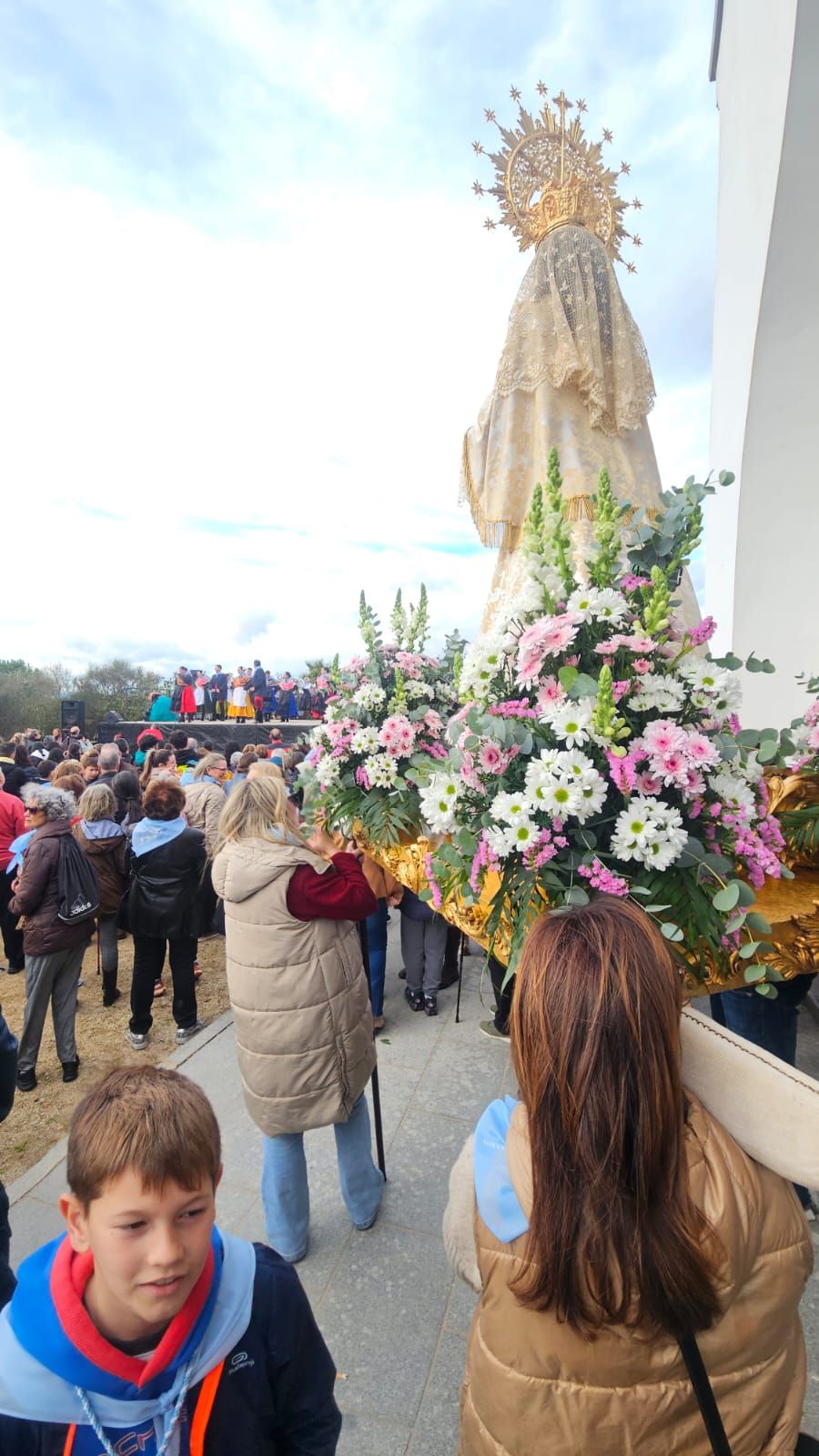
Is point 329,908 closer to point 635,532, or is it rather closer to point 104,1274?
point 104,1274

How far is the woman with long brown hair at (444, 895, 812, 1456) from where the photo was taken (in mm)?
958

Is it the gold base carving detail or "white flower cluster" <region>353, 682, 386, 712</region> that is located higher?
"white flower cluster" <region>353, 682, 386, 712</region>

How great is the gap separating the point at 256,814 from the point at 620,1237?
194cm

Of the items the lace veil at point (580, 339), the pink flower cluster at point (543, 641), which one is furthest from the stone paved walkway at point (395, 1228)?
the lace veil at point (580, 339)

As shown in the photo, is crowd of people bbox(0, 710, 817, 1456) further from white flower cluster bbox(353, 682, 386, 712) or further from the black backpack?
the black backpack

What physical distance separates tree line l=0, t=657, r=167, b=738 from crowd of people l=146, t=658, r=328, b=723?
13446mm

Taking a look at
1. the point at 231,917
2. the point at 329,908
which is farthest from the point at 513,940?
the point at 231,917

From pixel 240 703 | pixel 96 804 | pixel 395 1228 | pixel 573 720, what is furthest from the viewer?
pixel 240 703

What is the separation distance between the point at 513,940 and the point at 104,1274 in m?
1.09

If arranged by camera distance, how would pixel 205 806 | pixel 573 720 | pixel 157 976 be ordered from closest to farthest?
pixel 573 720
pixel 157 976
pixel 205 806

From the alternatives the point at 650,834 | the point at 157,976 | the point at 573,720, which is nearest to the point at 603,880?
the point at 650,834

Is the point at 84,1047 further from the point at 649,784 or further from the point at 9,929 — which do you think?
the point at 649,784

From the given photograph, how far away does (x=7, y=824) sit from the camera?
5758mm

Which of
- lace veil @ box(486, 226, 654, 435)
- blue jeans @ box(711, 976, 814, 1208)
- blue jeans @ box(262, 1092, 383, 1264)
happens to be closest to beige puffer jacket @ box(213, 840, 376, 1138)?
blue jeans @ box(262, 1092, 383, 1264)
